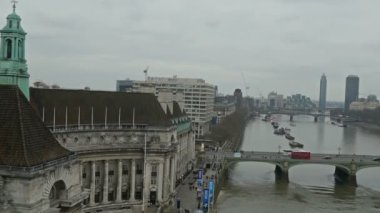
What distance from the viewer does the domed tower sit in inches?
1752

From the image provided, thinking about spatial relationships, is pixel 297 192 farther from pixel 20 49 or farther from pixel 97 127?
pixel 20 49

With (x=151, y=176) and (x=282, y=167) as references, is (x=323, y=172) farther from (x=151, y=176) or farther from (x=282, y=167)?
(x=151, y=176)

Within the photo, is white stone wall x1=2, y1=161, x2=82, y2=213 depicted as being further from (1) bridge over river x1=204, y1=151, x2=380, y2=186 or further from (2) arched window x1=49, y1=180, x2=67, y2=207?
(1) bridge over river x1=204, y1=151, x2=380, y2=186

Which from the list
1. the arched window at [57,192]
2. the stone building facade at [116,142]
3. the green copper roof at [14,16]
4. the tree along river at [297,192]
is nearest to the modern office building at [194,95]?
the tree along river at [297,192]

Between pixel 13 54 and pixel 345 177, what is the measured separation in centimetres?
6081

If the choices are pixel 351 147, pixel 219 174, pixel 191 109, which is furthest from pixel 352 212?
pixel 191 109

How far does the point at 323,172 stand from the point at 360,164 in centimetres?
1118

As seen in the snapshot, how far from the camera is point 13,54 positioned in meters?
45.5

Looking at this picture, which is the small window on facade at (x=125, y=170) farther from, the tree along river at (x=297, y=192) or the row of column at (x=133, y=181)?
the tree along river at (x=297, y=192)

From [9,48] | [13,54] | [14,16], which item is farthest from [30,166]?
[14,16]

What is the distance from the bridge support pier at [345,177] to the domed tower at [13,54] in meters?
57.4

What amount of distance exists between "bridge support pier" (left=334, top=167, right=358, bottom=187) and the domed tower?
57383mm

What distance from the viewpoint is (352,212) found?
65.3 metres

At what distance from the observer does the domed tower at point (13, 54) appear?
4450 centimetres
